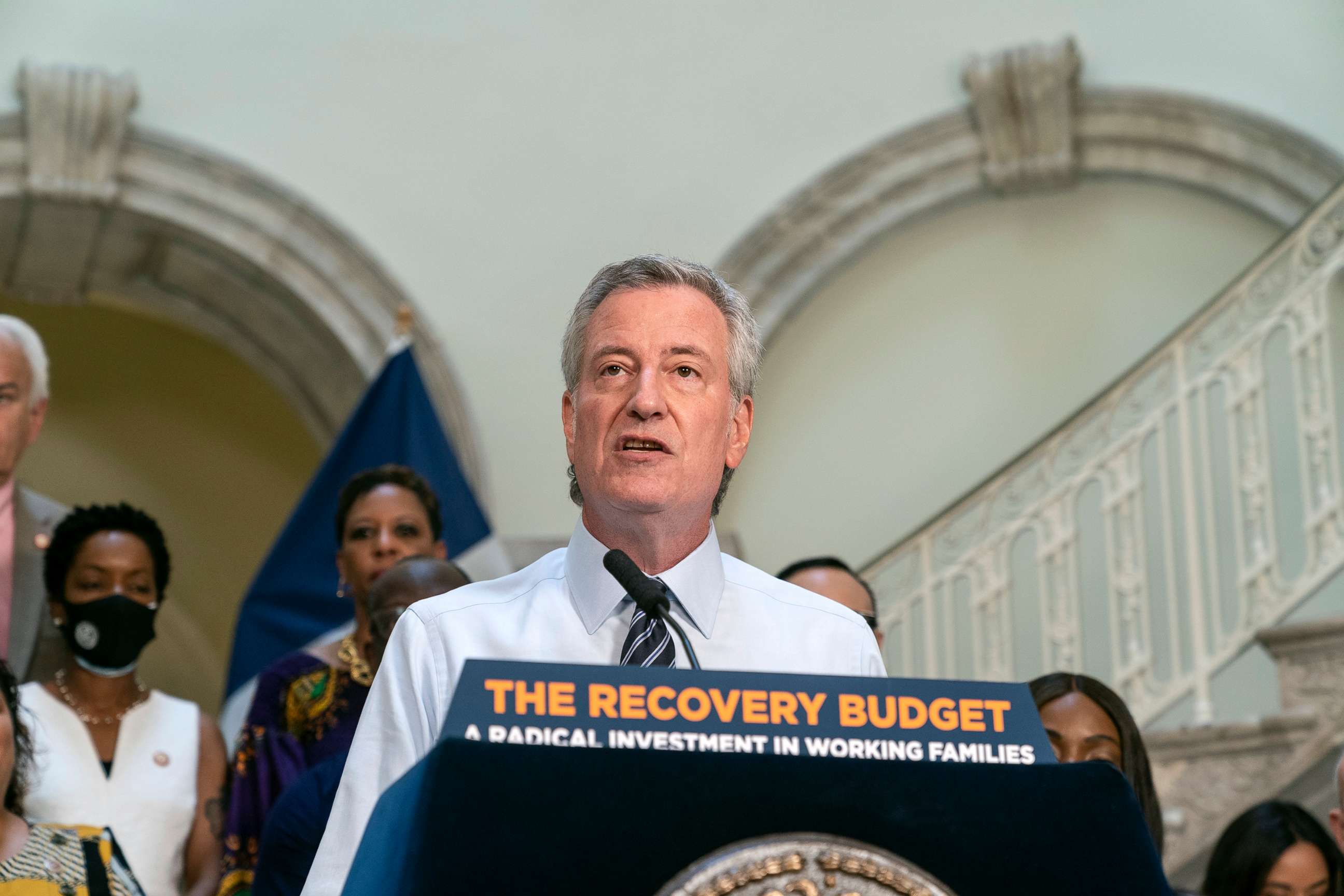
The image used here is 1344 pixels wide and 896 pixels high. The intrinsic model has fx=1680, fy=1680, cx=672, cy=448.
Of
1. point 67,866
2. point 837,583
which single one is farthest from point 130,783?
point 837,583

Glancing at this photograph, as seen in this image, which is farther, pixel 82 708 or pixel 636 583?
pixel 82 708

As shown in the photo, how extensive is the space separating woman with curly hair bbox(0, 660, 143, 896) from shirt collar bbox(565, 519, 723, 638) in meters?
1.40

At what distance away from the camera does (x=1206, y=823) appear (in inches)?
197

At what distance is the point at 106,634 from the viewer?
348 cm

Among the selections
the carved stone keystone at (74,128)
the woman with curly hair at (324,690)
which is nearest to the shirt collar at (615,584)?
the woman with curly hair at (324,690)

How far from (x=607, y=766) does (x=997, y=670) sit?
482 centimetres

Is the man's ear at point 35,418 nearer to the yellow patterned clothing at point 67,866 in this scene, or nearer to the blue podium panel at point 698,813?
the yellow patterned clothing at point 67,866

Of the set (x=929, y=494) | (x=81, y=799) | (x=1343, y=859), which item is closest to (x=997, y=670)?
(x=929, y=494)

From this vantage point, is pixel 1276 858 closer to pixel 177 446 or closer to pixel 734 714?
pixel 734 714

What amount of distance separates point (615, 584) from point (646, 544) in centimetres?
7

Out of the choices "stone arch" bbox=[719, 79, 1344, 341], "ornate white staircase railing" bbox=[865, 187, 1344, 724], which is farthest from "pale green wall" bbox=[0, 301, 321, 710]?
"ornate white staircase railing" bbox=[865, 187, 1344, 724]

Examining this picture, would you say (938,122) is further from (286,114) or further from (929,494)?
A: (286,114)

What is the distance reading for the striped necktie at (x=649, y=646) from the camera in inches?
62.7

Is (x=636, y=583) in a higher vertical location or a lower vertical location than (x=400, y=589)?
lower
